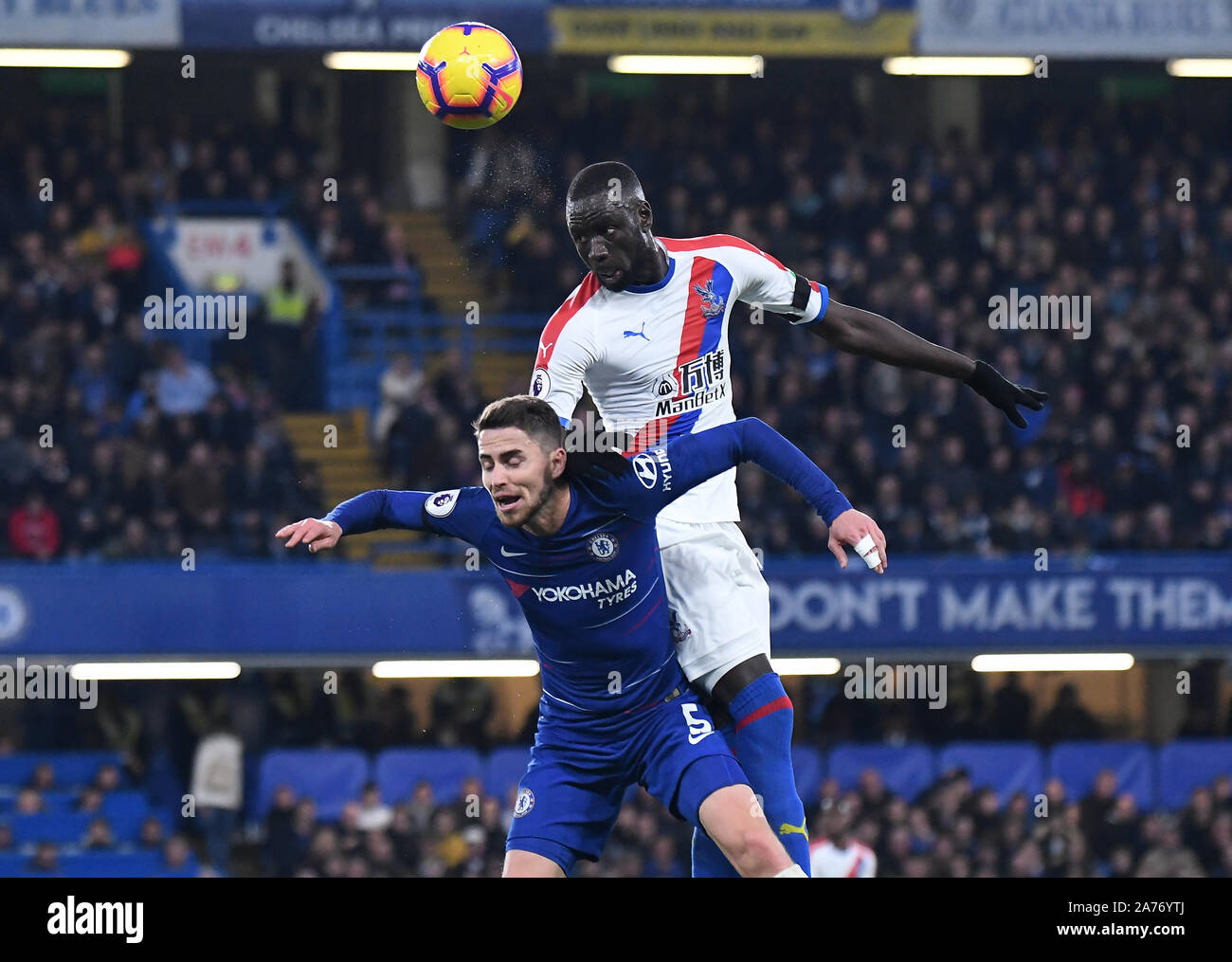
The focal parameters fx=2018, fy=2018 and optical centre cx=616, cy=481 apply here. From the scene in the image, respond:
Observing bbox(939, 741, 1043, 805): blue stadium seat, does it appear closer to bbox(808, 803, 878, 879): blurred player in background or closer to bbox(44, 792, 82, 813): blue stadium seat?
bbox(808, 803, 878, 879): blurred player in background

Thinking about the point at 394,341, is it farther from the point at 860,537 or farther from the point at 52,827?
the point at 860,537

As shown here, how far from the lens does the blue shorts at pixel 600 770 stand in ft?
23.6

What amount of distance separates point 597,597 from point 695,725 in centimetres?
60

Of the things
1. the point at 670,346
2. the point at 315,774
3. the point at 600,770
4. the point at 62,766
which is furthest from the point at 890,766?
the point at 600,770

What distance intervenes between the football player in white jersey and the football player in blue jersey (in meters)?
0.27

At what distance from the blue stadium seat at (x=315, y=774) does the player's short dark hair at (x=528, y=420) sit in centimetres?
880

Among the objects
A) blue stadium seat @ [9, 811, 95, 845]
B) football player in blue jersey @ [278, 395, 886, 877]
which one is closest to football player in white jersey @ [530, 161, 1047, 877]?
football player in blue jersey @ [278, 395, 886, 877]

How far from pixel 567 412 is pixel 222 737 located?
8.94m

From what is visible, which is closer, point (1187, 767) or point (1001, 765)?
point (1001, 765)

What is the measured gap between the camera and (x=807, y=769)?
15.8 metres

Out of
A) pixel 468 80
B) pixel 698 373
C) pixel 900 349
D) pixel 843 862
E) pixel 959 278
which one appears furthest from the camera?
pixel 959 278

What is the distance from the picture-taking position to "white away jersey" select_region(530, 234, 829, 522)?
25.5 feet

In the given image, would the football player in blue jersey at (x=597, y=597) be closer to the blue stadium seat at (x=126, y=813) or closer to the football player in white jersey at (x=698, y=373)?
the football player in white jersey at (x=698, y=373)

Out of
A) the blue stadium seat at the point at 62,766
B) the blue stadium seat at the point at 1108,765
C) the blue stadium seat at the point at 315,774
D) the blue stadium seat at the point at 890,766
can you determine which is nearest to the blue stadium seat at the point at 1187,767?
the blue stadium seat at the point at 1108,765
